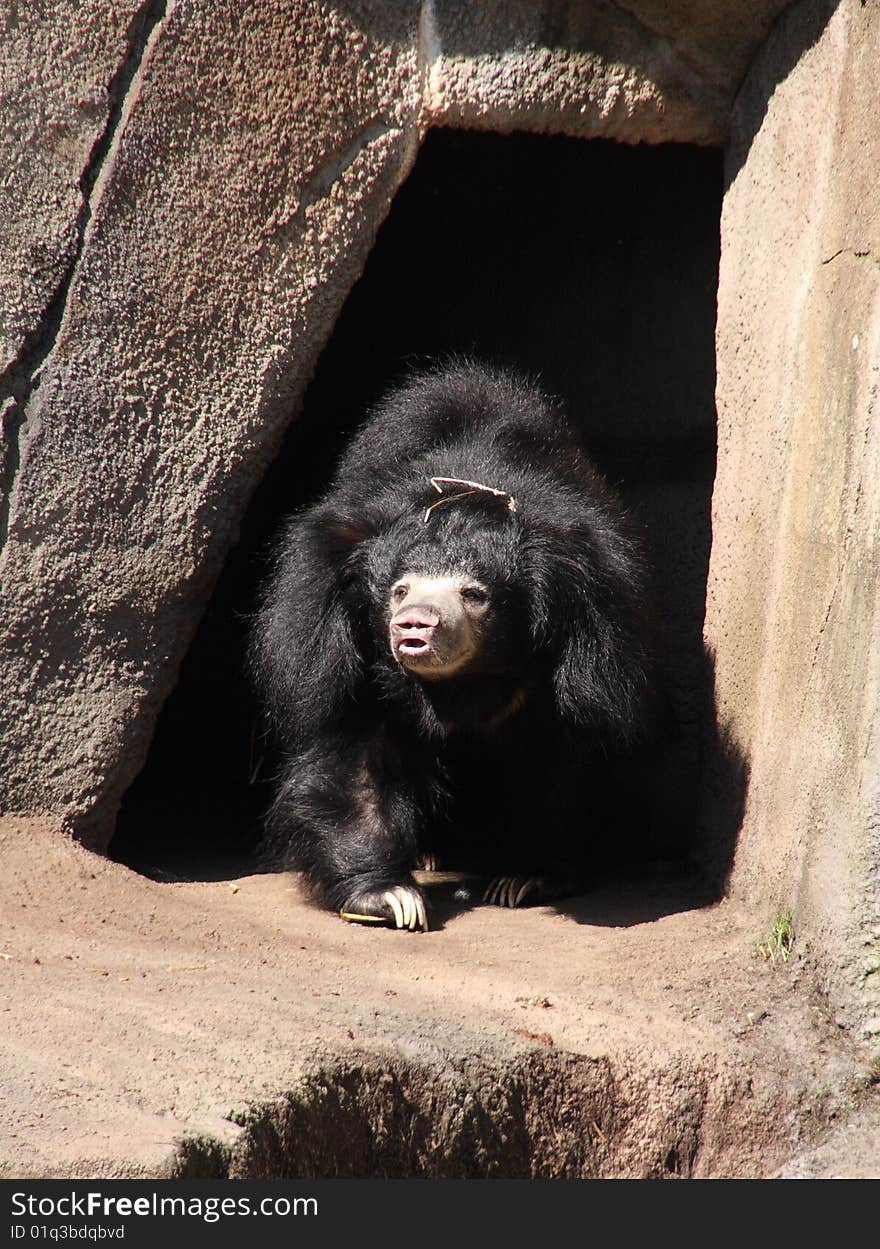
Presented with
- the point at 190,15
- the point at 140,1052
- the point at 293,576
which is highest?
the point at 190,15

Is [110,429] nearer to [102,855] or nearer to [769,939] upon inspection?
[102,855]

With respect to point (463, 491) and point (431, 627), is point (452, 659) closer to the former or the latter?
point (431, 627)

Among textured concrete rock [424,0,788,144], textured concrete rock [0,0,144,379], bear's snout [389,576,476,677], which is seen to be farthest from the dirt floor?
textured concrete rock [424,0,788,144]

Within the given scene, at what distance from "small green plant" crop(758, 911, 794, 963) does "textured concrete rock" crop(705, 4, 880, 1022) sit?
0.14 feet

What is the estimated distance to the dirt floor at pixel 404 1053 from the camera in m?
2.46

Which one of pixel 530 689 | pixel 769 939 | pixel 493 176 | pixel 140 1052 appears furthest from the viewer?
pixel 493 176

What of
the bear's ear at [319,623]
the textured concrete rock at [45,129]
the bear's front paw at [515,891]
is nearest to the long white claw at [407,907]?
the bear's front paw at [515,891]

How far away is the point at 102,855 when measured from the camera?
396 centimetres

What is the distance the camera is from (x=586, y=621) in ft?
12.3

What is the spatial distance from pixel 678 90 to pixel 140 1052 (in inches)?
120

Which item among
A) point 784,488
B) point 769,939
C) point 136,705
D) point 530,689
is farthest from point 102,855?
point 784,488

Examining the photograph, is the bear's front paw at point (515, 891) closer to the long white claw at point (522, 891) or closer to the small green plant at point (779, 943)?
the long white claw at point (522, 891)

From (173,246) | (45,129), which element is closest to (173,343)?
(173,246)

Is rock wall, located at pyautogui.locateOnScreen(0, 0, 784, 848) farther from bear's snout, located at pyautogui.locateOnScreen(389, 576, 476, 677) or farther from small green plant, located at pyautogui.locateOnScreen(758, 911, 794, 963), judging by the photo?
small green plant, located at pyautogui.locateOnScreen(758, 911, 794, 963)
